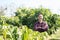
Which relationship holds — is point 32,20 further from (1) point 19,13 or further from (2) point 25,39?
(2) point 25,39

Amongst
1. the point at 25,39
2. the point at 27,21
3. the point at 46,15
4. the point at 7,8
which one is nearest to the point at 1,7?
the point at 7,8

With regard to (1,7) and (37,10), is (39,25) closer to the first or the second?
(37,10)

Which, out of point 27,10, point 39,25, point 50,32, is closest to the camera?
point 39,25

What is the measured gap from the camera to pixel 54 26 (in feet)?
37.2

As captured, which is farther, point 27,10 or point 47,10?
point 27,10

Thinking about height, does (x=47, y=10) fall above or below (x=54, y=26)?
above

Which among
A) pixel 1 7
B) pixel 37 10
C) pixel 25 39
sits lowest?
pixel 1 7

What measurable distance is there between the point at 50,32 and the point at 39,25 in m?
2.87

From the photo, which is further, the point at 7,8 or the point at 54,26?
the point at 7,8

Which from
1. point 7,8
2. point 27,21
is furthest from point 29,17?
point 7,8

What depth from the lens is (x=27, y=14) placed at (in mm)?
12648

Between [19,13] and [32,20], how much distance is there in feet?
6.01

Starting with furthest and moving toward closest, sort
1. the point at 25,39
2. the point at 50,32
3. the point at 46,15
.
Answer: the point at 46,15 < the point at 50,32 < the point at 25,39

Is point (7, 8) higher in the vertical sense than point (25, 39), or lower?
lower
